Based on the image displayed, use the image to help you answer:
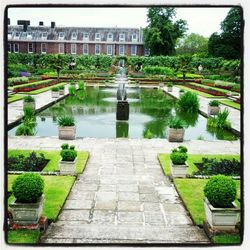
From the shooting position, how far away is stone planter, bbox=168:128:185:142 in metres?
11.2

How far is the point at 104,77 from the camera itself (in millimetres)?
40500

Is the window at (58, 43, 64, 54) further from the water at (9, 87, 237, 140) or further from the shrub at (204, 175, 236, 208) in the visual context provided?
the shrub at (204, 175, 236, 208)

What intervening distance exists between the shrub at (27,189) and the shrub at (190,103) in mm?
13088

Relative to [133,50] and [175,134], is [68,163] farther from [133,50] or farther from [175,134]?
[133,50]

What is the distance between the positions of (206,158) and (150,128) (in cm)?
511

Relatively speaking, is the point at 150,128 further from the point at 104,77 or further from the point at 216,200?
the point at 104,77

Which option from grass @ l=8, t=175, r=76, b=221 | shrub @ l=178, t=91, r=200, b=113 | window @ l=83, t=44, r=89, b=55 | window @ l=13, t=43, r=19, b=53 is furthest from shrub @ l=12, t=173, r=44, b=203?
window @ l=13, t=43, r=19, b=53

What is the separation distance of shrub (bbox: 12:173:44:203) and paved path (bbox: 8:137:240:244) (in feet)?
1.72

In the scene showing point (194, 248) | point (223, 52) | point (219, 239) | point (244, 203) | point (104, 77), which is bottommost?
point (219, 239)

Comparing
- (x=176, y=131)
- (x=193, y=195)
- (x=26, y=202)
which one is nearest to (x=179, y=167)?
(x=193, y=195)

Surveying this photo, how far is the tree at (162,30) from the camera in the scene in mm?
47969

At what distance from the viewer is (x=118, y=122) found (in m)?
14.9

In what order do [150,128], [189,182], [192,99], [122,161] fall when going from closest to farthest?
[189,182]
[122,161]
[150,128]
[192,99]

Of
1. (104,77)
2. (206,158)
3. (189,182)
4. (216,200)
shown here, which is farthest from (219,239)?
(104,77)
